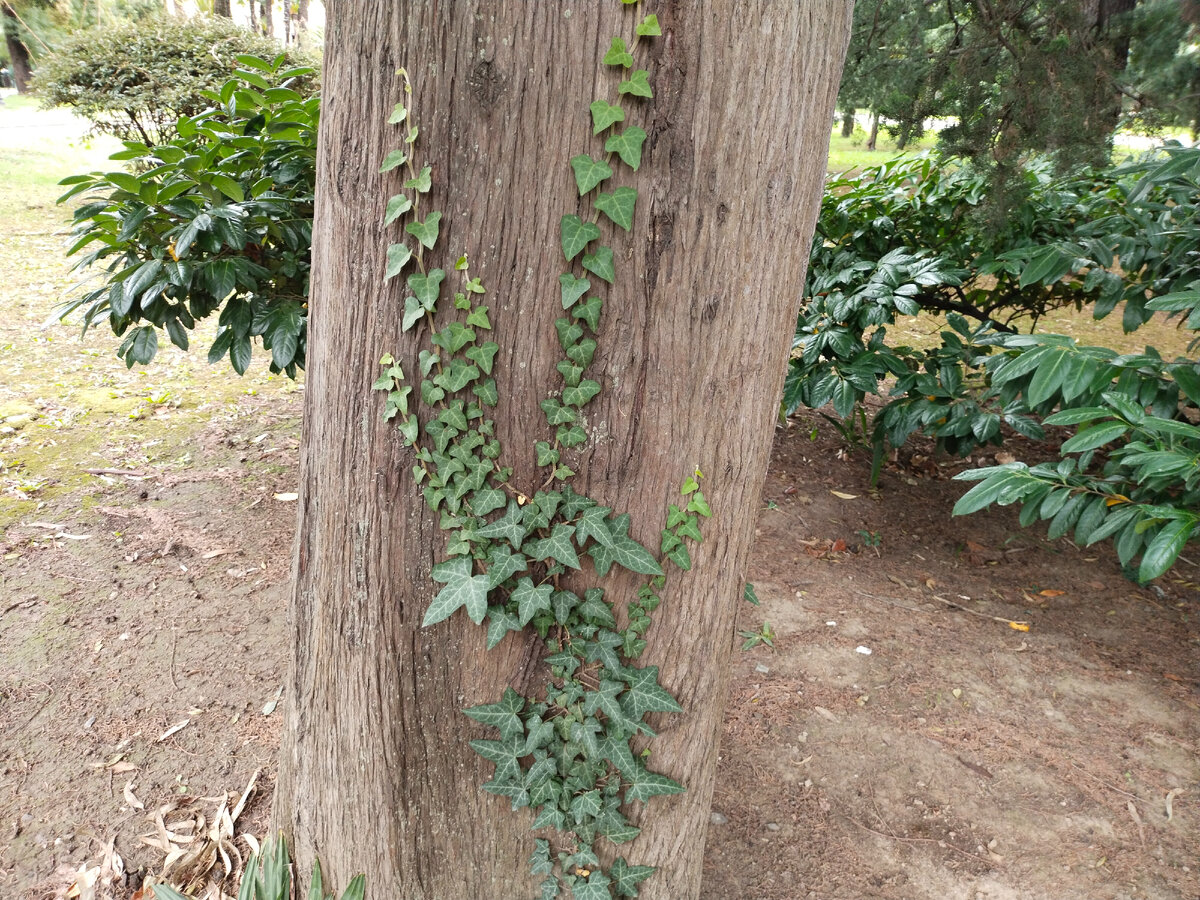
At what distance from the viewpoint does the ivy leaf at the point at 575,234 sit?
4.13 feet

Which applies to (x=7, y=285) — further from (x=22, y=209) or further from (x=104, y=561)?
(x=104, y=561)

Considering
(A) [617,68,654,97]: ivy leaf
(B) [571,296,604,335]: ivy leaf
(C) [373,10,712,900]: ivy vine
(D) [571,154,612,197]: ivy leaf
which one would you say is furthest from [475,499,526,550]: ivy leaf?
(A) [617,68,654,97]: ivy leaf

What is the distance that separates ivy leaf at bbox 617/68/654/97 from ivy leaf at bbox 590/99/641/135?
0.03 meters

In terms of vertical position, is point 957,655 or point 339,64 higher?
point 339,64

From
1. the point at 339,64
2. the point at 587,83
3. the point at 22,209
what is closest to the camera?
the point at 587,83

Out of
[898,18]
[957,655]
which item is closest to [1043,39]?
[898,18]

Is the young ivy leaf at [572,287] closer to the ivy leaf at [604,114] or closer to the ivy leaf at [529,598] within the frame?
the ivy leaf at [604,114]

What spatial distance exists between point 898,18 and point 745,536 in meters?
3.69

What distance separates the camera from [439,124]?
1238 millimetres

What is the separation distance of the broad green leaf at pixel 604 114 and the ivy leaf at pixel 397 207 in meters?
0.33

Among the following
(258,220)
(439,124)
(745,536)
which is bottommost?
(745,536)

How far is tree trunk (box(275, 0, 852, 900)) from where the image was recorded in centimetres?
121

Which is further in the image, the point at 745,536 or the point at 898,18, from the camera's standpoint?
the point at 898,18

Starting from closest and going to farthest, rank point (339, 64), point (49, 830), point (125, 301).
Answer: point (339, 64)
point (49, 830)
point (125, 301)
